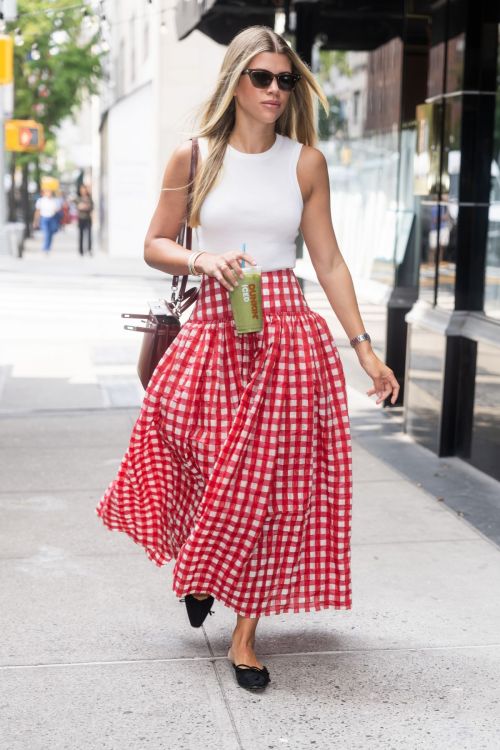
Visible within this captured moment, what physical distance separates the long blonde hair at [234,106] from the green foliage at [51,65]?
2900 centimetres

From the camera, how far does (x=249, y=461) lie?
340cm

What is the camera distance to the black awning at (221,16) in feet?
30.2

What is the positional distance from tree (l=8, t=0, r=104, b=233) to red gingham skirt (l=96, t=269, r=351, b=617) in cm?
2915

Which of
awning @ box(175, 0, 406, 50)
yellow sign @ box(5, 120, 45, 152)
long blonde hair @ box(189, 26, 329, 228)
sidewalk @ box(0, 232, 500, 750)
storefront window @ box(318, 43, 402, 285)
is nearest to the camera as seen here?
sidewalk @ box(0, 232, 500, 750)

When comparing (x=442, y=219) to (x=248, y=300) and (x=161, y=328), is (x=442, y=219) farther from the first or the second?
(x=248, y=300)

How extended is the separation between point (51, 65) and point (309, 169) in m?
32.8

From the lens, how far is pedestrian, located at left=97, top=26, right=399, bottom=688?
134 inches

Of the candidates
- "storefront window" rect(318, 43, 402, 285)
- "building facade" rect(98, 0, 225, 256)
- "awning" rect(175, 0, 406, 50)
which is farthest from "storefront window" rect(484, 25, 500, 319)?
"building facade" rect(98, 0, 225, 256)

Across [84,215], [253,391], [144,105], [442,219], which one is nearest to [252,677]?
[253,391]

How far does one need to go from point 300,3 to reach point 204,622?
6252 mm

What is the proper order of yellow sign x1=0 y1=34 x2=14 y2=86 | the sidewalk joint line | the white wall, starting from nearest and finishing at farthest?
the sidewalk joint line
yellow sign x1=0 y1=34 x2=14 y2=86
the white wall

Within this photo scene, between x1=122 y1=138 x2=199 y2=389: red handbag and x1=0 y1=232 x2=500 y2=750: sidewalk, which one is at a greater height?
x1=122 y1=138 x2=199 y2=389: red handbag

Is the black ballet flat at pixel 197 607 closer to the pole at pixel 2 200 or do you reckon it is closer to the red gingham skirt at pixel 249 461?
the red gingham skirt at pixel 249 461

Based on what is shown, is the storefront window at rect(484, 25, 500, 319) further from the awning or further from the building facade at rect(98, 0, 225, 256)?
the building facade at rect(98, 0, 225, 256)
